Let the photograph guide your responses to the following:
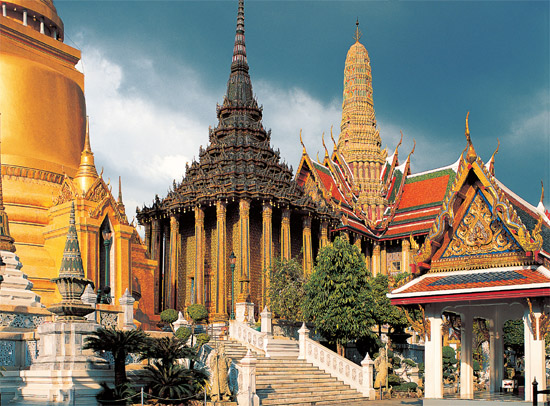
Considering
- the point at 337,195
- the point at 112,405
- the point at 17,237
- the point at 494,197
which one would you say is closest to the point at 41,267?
the point at 17,237

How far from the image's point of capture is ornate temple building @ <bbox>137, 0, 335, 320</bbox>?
110 ft

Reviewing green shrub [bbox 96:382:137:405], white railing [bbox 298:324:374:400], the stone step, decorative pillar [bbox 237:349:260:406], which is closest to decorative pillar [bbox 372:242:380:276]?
white railing [bbox 298:324:374:400]

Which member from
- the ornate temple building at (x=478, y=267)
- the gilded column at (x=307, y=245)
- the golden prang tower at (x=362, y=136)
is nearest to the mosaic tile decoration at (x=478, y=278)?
the ornate temple building at (x=478, y=267)

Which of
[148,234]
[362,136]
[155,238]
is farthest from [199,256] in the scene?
[362,136]

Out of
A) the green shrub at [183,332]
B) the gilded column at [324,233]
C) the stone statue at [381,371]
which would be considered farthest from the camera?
the gilded column at [324,233]

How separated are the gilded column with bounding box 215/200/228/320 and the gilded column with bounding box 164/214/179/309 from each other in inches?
132

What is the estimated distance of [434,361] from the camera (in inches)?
560

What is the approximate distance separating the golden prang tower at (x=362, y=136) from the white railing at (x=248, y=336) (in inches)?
961

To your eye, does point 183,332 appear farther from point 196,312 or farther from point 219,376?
point 196,312

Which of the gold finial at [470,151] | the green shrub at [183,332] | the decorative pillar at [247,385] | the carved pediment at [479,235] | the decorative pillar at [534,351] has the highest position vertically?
the gold finial at [470,151]

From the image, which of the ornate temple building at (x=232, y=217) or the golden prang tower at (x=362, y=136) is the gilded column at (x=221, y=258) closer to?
the ornate temple building at (x=232, y=217)

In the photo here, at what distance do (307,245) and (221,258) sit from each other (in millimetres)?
5550

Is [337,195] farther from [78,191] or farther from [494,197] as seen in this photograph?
[494,197]

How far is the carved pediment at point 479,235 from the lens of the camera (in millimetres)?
13930
